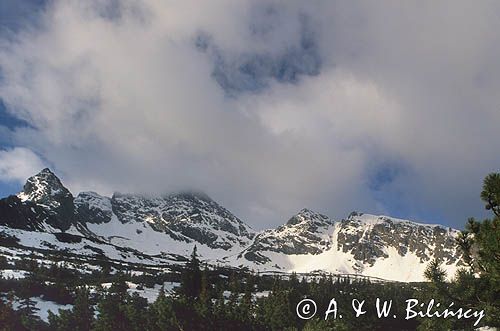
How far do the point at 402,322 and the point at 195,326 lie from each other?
1857 inches

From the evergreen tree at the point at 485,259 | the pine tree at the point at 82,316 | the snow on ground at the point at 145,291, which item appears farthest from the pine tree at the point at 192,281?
the evergreen tree at the point at 485,259

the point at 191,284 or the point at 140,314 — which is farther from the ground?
the point at 191,284

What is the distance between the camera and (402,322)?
84562 mm

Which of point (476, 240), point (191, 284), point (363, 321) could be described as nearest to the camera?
point (476, 240)

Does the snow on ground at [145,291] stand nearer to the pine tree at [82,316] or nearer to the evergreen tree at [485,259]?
the pine tree at [82,316]

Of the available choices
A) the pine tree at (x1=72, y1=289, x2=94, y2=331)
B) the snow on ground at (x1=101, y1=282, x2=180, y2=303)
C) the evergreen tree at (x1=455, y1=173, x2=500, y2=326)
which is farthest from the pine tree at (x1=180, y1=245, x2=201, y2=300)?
the evergreen tree at (x1=455, y1=173, x2=500, y2=326)

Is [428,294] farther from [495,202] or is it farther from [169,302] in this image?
[169,302]

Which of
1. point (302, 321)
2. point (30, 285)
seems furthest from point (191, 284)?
point (30, 285)

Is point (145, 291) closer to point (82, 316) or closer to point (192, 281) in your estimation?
point (192, 281)

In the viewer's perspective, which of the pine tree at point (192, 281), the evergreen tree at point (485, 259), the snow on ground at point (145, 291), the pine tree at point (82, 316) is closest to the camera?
the evergreen tree at point (485, 259)

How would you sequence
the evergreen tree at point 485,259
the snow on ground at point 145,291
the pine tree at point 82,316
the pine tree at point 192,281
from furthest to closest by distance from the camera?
the snow on ground at point 145,291 < the pine tree at point 192,281 < the pine tree at point 82,316 < the evergreen tree at point 485,259

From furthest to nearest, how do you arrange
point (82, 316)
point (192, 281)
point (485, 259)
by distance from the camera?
point (192, 281)
point (82, 316)
point (485, 259)

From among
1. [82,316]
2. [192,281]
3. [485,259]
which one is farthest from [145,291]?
[485,259]

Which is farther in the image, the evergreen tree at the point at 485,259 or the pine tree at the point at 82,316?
the pine tree at the point at 82,316
